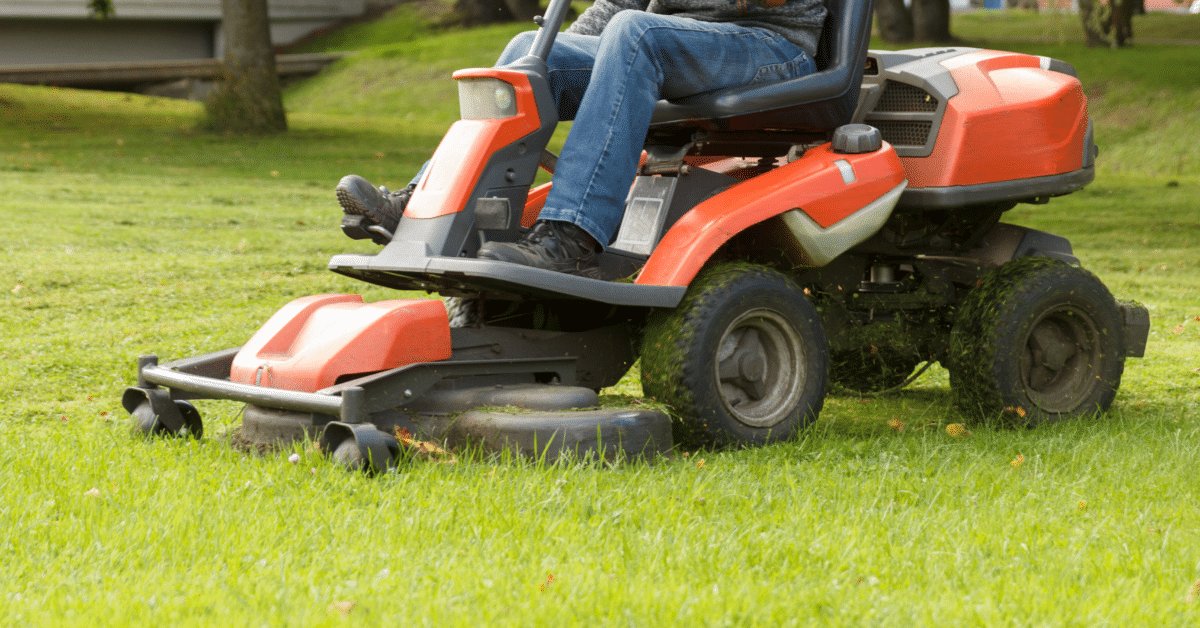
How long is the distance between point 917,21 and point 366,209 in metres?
25.0

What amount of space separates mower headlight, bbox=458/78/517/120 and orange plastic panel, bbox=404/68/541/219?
0.06 ft

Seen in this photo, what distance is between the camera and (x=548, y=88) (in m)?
3.84

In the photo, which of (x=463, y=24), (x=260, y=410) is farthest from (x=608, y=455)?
(x=463, y=24)

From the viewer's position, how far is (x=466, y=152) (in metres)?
3.69

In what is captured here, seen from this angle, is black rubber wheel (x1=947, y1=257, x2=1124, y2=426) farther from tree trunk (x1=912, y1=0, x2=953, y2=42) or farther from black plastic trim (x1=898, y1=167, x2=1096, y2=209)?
tree trunk (x1=912, y1=0, x2=953, y2=42)

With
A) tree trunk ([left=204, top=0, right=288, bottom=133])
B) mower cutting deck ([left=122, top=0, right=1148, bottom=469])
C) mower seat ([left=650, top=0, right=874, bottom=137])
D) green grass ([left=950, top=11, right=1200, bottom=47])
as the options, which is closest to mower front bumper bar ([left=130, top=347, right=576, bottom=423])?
mower cutting deck ([left=122, top=0, right=1148, bottom=469])

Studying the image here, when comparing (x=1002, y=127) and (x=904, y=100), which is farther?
(x=904, y=100)

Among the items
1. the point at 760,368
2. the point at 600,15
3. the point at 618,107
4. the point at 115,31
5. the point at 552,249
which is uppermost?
the point at 115,31

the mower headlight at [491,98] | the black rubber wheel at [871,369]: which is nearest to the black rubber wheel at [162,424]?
the mower headlight at [491,98]

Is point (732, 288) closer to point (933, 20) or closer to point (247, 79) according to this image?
point (247, 79)

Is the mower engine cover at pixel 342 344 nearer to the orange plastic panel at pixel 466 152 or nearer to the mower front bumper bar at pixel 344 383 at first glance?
the mower front bumper bar at pixel 344 383

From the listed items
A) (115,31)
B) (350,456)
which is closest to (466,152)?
(350,456)

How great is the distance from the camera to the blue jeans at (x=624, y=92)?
3.61 metres

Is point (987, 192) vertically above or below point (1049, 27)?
below
